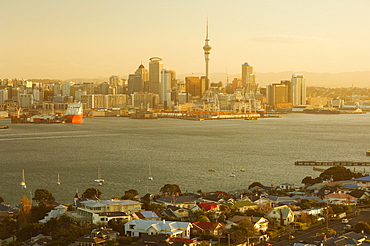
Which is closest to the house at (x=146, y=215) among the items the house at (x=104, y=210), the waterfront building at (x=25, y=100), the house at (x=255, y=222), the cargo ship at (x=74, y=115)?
the house at (x=104, y=210)

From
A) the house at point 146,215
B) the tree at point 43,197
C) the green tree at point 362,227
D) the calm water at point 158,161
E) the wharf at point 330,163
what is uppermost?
the house at point 146,215

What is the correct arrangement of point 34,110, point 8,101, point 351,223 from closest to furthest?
point 351,223 < point 34,110 < point 8,101

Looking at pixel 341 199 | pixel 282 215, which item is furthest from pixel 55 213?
pixel 341 199

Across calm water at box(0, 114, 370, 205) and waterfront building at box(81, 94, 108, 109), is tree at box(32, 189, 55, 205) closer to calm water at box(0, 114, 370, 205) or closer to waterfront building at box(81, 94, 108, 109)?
calm water at box(0, 114, 370, 205)

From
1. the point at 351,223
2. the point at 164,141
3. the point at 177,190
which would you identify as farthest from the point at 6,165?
the point at 351,223

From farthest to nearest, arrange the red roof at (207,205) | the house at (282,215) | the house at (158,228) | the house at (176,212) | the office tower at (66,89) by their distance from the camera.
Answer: the office tower at (66,89), the red roof at (207,205), the house at (176,212), the house at (282,215), the house at (158,228)

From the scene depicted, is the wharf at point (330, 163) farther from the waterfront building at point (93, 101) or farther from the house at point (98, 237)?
the waterfront building at point (93, 101)

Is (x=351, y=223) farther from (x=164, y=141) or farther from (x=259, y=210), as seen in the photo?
(x=164, y=141)
